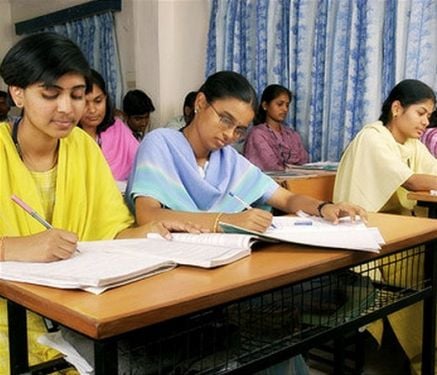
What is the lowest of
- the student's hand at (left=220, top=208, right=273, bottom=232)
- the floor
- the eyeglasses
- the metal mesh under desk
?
the floor

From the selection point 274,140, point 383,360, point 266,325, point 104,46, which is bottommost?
point 383,360

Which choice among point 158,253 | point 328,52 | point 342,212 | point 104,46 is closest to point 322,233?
point 342,212

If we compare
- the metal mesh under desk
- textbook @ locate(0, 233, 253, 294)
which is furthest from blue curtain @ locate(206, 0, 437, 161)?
textbook @ locate(0, 233, 253, 294)

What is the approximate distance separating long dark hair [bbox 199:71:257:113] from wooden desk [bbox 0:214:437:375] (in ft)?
1.81

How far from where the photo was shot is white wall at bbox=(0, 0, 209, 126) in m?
4.82

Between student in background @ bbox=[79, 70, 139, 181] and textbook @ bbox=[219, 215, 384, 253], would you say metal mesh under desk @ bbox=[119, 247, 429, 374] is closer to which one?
textbook @ bbox=[219, 215, 384, 253]

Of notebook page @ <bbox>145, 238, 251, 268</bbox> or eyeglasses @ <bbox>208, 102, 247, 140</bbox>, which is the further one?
eyeglasses @ <bbox>208, 102, 247, 140</bbox>

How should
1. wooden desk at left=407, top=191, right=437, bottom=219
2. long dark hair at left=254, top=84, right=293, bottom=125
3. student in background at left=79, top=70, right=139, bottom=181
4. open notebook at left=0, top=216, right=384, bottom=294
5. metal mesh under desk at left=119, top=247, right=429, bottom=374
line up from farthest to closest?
long dark hair at left=254, top=84, right=293, bottom=125 < student in background at left=79, top=70, right=139, bottom=181 < wooden desk at left=407, top=191, right=437, bottom=219 < metal mesh under desk at left=119, top=247, right=429, bottom=374 < open notebook at left=0, top=216, right=384, bottom=294

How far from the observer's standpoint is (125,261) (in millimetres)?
973

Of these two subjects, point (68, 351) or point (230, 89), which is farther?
point (230, 89)

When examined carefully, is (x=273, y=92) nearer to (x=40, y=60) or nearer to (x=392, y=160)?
(x=392, y=160)

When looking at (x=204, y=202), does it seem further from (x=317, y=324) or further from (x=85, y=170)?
(x=317, y=324)

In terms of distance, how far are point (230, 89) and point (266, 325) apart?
0.75 m

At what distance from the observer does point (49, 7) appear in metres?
6.13
